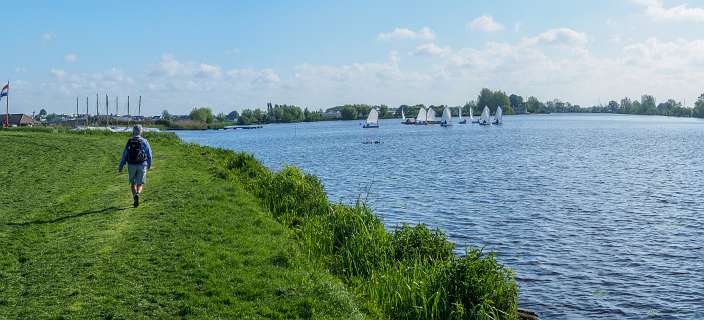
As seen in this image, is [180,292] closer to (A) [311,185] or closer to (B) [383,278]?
(B) [383,278]

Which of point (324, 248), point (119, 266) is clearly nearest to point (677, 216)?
point (324, 248)

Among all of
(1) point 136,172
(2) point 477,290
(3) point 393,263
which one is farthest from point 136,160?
(2) point 477,290

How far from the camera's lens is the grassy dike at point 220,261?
10.1 m

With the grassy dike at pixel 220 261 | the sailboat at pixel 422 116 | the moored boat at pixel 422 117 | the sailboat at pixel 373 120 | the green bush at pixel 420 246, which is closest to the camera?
→ the grassy dike at pixel 220 261

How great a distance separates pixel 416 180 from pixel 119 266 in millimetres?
30832

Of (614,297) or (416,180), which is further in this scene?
(416,180)

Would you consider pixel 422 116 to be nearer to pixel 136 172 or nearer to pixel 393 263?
pixel 136 172

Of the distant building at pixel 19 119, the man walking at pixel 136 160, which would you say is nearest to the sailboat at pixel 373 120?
the distant building at pixel 19 119

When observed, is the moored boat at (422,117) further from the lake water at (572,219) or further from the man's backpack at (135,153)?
the man's backpack at (135,153)

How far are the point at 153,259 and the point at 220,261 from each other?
136cm

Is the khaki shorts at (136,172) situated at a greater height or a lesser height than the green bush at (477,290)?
greater

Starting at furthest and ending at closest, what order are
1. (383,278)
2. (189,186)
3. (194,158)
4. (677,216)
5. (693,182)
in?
(693,182) → (194,158) → (677,216) → (189,186) → (383,278)

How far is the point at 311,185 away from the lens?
23.9 metres

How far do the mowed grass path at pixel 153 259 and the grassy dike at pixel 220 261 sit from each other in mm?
29
